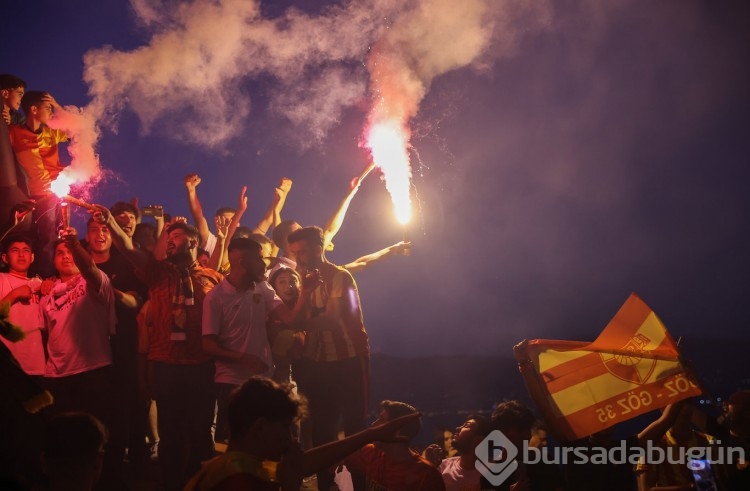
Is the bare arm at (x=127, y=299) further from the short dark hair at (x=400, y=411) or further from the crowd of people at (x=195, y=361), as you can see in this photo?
the short dark hair at (x=400, y=411)

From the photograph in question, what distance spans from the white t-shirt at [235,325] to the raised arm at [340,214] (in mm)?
2156

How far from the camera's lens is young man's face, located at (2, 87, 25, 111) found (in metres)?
8.45

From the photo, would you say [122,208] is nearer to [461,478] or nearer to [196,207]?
[196,207]

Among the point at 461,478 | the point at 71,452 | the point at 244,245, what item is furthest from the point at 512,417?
the point at 71,452

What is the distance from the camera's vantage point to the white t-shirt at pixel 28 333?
6.31 metres

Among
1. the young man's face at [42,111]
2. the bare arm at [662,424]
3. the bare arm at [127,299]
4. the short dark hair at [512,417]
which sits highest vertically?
the young man's face at [42,111]

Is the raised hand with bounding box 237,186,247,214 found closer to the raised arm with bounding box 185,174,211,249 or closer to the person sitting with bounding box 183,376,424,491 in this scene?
the raised arm with bounding box 185,174,211,249

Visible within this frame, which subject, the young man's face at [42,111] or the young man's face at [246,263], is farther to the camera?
the young man's face at [42,111]

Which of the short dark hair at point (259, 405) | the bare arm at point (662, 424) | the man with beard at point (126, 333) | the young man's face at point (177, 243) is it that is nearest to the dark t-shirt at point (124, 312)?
the man with beard at point (126, 333)

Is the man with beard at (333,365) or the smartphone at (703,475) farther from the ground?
the man with beard at (333,365)

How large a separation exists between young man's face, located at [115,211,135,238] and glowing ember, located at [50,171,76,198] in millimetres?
936

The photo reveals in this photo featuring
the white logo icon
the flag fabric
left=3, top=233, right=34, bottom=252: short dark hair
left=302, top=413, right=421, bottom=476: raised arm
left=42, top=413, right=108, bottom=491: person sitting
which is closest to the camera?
left=302, top=413, right=421, bottom=476: raised arm

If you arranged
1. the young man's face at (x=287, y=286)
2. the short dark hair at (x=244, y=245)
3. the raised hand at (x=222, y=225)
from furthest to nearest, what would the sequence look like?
the raised hand at (x=222, y=225) < the young man's face at (x=287, y=286) < the short dark hair at (x=244, y=245)

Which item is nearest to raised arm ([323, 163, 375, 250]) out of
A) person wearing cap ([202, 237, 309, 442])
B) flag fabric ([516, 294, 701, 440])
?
person wearing cap ([202, 237, 309, 442])
